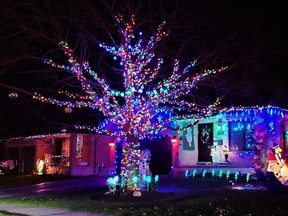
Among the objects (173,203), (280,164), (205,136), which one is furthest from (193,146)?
(173,203)

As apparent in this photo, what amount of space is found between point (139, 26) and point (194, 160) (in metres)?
10.7

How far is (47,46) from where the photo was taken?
1712 cm

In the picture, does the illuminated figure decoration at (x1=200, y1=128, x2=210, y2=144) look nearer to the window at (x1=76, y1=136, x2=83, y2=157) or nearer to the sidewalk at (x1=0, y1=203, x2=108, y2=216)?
the window at (x1=76, y1=136, x2=83, y2=157)

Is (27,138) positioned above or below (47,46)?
below

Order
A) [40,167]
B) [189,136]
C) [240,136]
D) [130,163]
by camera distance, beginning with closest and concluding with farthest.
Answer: [130,163] < [240,136] < [189,136] < [40,167]

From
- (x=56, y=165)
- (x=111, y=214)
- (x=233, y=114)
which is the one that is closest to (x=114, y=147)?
(x=56, y=165)

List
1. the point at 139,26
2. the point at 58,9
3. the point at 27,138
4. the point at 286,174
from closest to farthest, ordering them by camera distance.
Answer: the point at 58,9, the point at 139,26, the point at 286,174, the point at 27,138

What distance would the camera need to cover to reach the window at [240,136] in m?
21.0

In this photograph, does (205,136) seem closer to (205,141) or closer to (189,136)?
(205,141)

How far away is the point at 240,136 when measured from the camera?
21.5 metres

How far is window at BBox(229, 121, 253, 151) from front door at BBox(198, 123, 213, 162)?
4.50 feet

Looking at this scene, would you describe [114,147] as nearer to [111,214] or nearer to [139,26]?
[139,26]

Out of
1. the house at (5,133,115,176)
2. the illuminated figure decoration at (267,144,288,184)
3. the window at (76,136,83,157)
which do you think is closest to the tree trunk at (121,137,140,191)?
the illuminated figure decoration at (267,144,288,184)

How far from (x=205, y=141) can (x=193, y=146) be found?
0.97 metres
